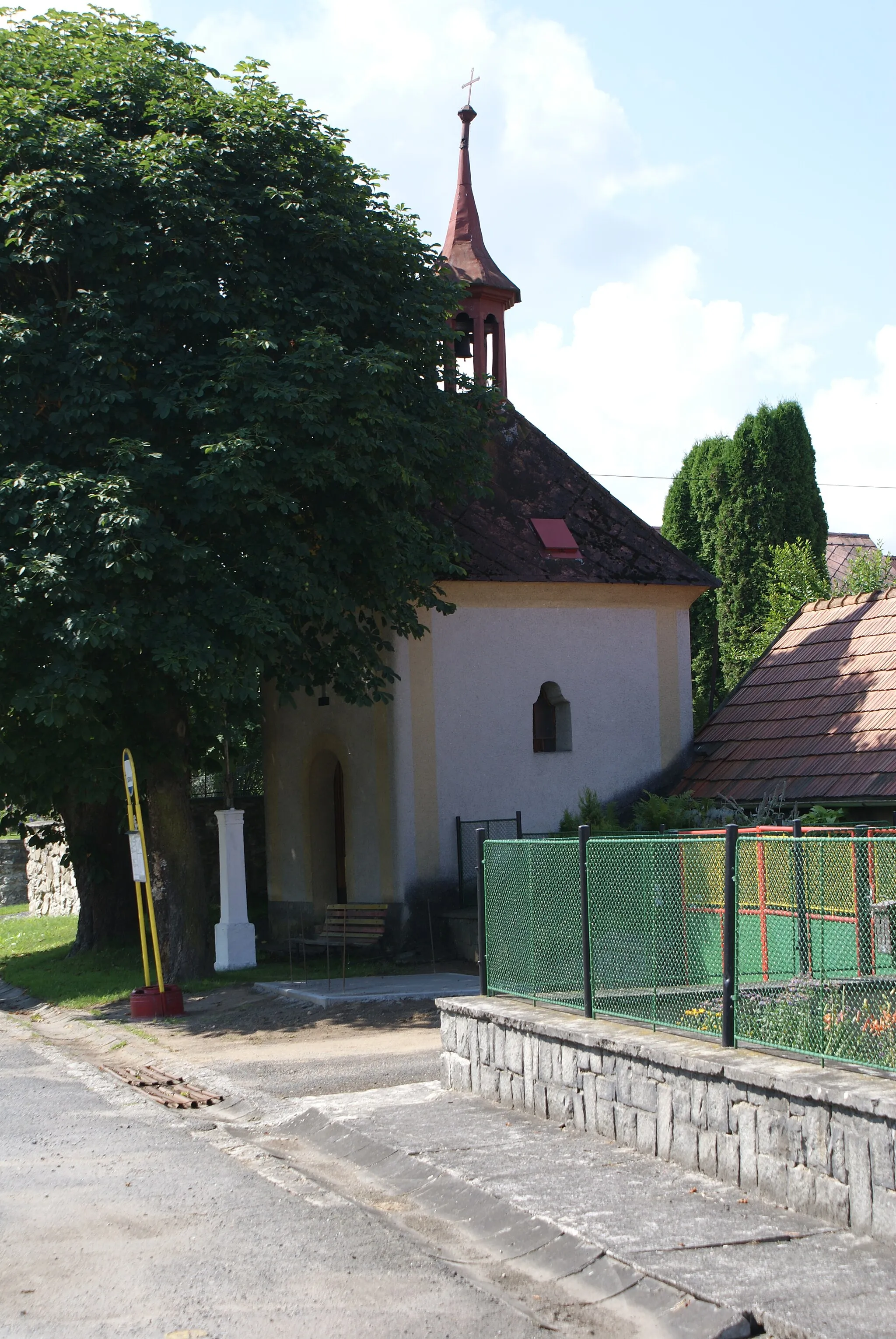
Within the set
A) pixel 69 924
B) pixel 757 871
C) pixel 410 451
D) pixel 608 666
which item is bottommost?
pixel 69 924

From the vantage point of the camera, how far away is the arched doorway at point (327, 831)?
21156mm

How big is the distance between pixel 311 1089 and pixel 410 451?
7819 mm

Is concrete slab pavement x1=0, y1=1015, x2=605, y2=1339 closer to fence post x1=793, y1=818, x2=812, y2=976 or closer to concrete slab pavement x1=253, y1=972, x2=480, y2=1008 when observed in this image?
fence post x1=793, y1=818, x2=812, y2=976

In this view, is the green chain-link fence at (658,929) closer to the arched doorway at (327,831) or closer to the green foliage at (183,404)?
the green foliage at (183,404)

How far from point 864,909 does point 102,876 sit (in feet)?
48.5

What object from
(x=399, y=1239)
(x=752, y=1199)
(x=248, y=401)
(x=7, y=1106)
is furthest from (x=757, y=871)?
(x=248, y=401)

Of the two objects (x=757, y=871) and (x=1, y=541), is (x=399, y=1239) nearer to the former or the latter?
(x=757, y=871)

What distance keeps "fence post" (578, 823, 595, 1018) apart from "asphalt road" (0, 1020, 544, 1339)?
2199 millimetres

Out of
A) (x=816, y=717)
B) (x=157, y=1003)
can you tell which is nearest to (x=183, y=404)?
(x=157, y=1003)

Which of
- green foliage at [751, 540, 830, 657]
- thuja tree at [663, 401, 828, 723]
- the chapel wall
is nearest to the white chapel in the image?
the chapel wall

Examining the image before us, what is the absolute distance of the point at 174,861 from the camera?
16500 millimetres

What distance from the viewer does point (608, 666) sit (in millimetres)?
20562

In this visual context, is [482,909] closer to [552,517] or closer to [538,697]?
[538,697]

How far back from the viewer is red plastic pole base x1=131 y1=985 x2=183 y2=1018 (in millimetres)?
14375
